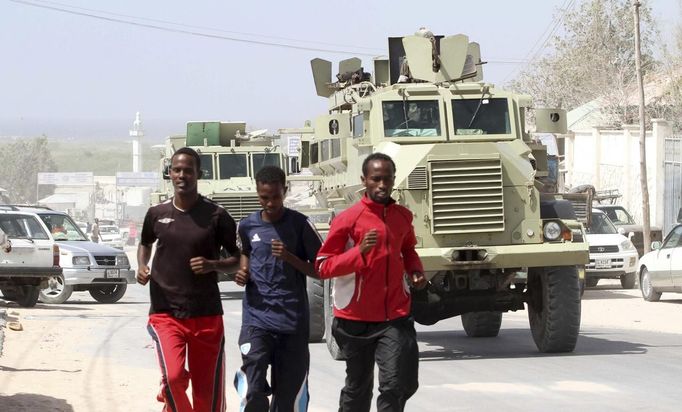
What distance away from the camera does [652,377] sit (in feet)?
43.8

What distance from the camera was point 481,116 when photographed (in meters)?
16.5

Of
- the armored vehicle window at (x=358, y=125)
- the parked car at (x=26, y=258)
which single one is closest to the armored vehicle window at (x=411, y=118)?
the armored vehicle window at (x=358, y=125)

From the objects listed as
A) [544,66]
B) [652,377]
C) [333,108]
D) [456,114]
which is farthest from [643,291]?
[544,66]

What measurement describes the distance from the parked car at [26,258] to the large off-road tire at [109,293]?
3013 millimetres

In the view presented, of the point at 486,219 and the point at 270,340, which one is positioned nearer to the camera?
the point at 270,340

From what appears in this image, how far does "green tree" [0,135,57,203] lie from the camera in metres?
148

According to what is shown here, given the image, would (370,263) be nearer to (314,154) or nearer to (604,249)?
(314,154)

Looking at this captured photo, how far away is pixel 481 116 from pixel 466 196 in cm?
152

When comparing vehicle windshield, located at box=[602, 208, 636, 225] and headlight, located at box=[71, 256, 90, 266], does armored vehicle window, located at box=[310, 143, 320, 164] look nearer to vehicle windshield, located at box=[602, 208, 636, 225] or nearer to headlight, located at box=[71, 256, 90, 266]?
headlight, located at box=[71, 256, 90, 266]

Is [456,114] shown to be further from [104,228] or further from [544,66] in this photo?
[104,228]

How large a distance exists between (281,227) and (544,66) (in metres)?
56.9

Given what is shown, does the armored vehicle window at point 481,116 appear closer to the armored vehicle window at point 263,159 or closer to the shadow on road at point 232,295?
the shadow on road at point 232,295

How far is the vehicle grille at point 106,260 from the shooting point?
26281mm

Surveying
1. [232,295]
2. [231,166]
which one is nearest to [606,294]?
[232,295]
